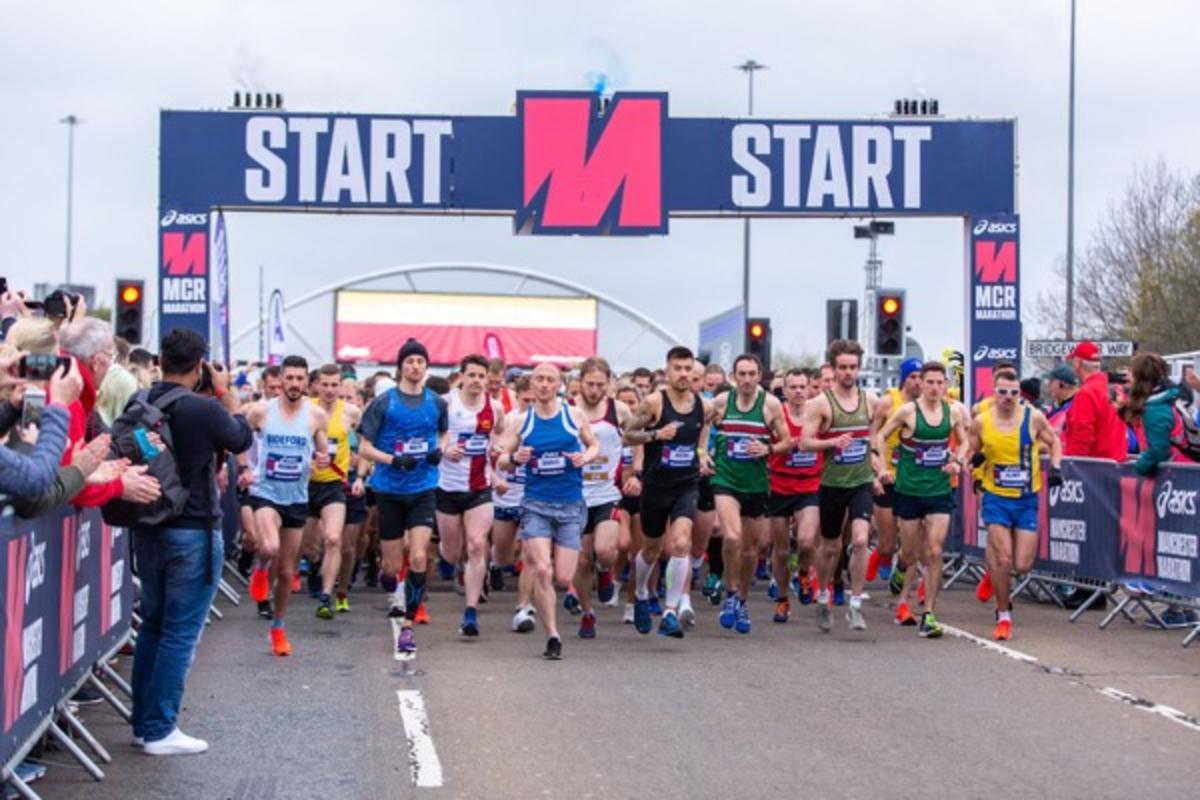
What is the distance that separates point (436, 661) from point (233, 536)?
726cm

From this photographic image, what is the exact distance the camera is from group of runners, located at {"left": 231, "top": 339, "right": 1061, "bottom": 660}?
13.7m

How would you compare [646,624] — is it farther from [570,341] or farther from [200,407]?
[570,341]

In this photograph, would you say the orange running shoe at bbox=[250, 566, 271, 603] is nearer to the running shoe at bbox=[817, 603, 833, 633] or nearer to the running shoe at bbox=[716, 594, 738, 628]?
the running shoe at bbox=[716, 594, 738, 628]

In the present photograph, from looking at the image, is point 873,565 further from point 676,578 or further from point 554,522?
point 554,522

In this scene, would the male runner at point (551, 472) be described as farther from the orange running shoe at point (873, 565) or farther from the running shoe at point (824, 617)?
the orange running shoe at point (873, 565)

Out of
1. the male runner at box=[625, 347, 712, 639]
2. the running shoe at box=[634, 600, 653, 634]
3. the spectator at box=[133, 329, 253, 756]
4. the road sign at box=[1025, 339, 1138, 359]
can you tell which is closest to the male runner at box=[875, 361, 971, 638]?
the male runner at box=[625, 347, 712, 639]

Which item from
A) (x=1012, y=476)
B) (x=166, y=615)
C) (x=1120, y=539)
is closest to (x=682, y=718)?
(x=166, y=615)

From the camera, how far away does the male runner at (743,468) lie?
14.7 meters

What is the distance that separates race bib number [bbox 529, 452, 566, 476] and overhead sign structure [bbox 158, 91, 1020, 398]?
11829mm

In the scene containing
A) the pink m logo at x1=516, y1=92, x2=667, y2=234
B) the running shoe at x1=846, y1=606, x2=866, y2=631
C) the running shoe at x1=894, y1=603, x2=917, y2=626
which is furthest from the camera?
the pink m logo at x1=516, y1=92, x2=667, y2=234

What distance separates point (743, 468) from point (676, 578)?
1.13 meters

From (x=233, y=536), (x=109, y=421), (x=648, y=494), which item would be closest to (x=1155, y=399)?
(x=648, y=494)

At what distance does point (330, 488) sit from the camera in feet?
49.6

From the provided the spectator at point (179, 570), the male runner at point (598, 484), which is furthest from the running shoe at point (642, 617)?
the spectator at point (179, 570)
